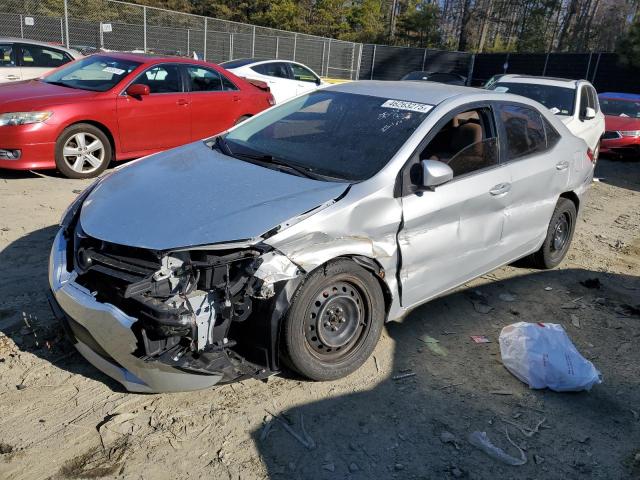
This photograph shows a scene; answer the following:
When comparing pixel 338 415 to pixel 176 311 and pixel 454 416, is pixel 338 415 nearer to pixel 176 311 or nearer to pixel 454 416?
pixel 454 416

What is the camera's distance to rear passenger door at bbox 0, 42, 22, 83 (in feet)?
32.6

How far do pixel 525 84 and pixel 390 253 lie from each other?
306 inches

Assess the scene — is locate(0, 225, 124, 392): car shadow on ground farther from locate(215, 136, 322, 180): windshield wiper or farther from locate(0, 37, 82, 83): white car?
locate(0, 37, 82, 83): white car

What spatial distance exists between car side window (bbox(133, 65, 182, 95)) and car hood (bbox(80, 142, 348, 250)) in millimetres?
4133

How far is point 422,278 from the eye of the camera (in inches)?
145

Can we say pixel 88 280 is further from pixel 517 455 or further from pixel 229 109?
pixel 229 109

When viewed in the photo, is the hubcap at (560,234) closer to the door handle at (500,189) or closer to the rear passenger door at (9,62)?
the door handle at (500,189)

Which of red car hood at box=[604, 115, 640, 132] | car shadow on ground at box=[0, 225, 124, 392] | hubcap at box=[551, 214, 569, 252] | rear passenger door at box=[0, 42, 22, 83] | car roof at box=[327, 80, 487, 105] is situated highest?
car roof at box=[327, 80, 487, 105]

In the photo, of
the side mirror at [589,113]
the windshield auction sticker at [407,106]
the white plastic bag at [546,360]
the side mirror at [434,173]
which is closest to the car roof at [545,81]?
the side mirror at [589,113]

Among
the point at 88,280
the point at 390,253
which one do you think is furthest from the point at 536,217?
the point at 88,280

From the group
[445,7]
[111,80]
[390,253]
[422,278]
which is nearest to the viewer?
[390,253]

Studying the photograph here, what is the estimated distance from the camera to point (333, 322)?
3256 millimetres

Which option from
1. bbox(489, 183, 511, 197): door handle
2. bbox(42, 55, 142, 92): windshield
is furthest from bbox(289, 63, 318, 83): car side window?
bbox(489, 183, 511, 197): door handle

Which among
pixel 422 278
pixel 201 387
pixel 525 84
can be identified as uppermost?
pixel 525 84
